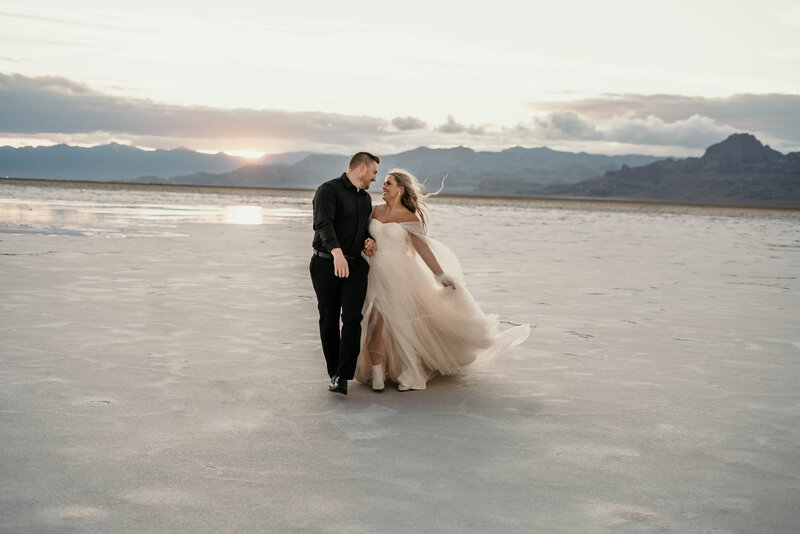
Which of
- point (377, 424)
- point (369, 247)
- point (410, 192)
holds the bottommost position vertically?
point (377, 424)

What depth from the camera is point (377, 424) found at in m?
5.44

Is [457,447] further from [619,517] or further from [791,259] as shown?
[791,259]

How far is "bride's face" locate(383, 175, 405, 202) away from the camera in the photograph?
6465 millimetres

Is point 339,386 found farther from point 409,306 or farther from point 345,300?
point 409,306

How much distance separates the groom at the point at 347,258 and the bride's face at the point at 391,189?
165 mm

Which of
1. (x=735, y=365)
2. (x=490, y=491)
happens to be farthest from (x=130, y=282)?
(x=490, y=491)

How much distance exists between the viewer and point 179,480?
13.7 ft

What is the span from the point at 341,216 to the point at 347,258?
0.32 metres

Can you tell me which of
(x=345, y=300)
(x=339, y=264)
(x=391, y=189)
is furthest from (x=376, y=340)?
(x=391, y=189)

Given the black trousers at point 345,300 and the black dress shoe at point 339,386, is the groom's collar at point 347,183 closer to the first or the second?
the black trousers at point 345,300

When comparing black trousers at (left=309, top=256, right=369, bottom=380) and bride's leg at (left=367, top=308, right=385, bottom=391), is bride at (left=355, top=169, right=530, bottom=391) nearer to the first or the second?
bride's leg at (left=367, top=308, right=385, bottom=391)

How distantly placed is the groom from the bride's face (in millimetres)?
165

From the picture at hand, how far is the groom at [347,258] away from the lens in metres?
6.22

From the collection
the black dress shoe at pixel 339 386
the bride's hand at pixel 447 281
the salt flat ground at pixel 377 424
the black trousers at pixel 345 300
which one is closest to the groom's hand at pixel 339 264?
the black trousers at pixel 345 300
